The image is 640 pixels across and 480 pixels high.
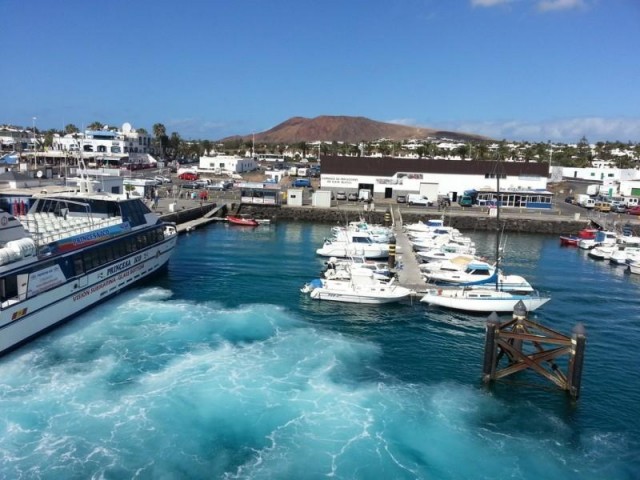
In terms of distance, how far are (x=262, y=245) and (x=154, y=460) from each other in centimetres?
3733

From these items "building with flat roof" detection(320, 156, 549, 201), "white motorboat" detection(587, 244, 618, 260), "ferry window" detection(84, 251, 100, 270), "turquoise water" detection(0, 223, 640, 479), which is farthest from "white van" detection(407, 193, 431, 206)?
"ferry window" detection(84, 251, 100, 270)

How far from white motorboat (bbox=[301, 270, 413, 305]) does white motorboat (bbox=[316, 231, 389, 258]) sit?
1153 centimetres

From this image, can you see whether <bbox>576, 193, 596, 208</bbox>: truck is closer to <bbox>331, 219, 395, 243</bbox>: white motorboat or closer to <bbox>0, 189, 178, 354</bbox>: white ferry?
<bbox>331, 219, 395, 243</bbox>: white motorboat

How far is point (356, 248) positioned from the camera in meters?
47.7

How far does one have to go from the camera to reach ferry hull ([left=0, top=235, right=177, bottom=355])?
2369 centimetres

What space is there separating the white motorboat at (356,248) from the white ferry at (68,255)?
47.4 feet

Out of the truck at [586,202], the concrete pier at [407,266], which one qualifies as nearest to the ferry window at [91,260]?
the concrete pier at [407,266]

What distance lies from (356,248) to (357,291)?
46.4ft

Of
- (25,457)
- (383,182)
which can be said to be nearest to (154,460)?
(25,457)

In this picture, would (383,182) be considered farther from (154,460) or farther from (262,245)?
(154,460)

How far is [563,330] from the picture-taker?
30.8 meters

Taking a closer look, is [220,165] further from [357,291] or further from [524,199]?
[357,291]

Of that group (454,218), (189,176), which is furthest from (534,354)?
(189,176)

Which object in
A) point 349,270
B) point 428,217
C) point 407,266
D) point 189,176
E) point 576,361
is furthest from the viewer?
point 189,176
